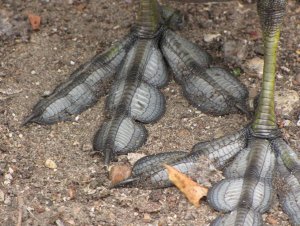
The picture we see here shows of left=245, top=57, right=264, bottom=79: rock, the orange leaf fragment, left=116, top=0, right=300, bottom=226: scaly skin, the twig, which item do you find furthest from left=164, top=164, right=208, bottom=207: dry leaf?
the orange leaf fragment

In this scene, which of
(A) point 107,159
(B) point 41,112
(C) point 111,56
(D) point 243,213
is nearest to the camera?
(D) point 243,213

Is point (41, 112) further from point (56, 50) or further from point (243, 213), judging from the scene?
point (243, 213)

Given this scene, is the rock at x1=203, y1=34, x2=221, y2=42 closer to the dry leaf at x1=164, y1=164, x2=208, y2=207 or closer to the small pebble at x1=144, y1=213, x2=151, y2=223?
the dry leaf at x1=164, y1=164, x2=208, y2=207

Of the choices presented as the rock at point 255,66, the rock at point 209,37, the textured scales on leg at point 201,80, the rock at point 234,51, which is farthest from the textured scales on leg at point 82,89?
the rock at point 255,66

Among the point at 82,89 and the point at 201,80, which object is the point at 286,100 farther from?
the point at 82,89

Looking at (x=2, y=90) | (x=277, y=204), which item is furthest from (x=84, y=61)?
(x=277, y=204)

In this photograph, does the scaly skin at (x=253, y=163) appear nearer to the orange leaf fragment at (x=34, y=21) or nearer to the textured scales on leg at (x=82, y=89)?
the textured scales on leg at (x=82, y=89)
